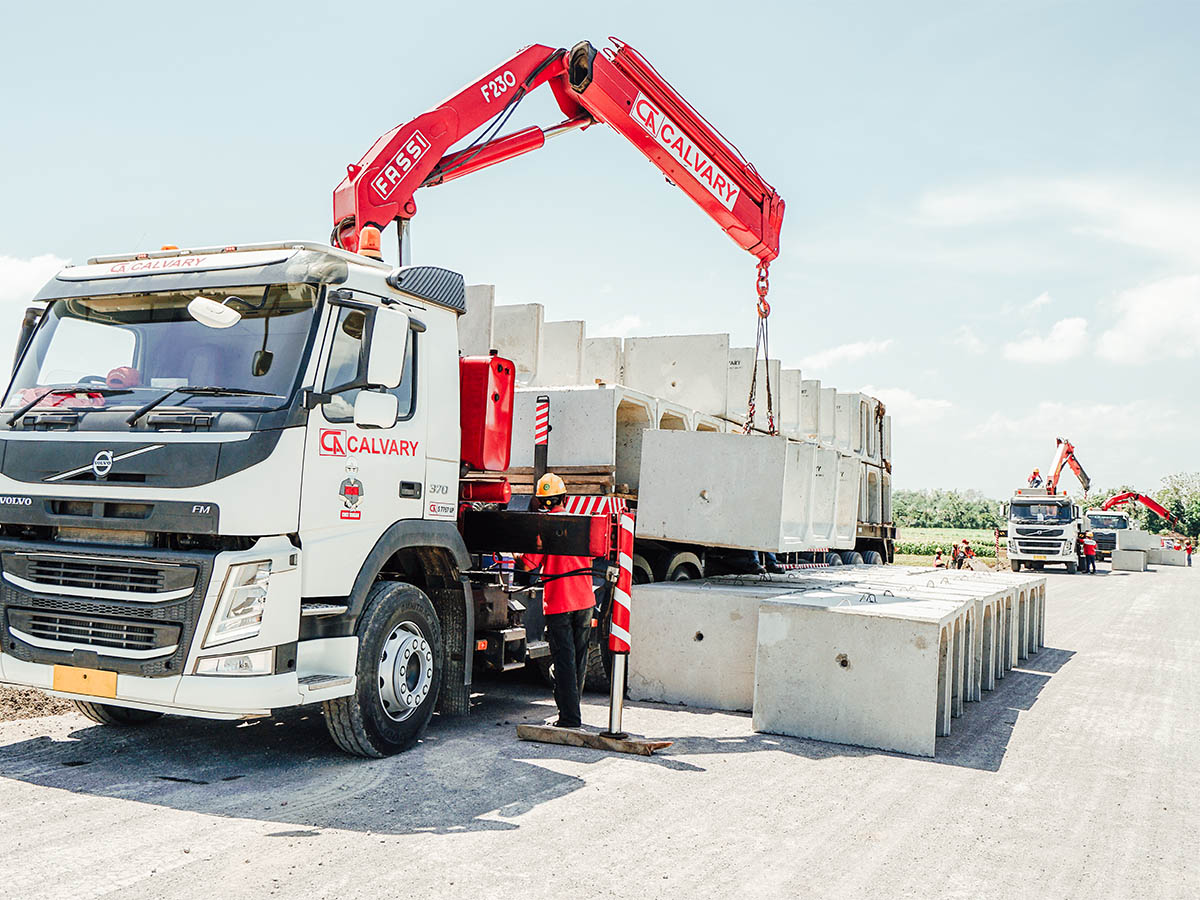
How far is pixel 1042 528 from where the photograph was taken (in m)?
34.2

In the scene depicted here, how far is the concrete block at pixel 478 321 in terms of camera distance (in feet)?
33.1

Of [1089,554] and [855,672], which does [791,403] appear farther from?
[1089,554]

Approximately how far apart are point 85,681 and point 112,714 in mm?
1574

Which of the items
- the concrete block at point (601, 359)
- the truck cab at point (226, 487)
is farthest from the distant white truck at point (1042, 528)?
the truck cab at point (226, 487)

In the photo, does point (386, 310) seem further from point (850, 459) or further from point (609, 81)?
point (850, 459)

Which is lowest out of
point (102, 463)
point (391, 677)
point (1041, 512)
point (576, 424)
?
point (391, 677)

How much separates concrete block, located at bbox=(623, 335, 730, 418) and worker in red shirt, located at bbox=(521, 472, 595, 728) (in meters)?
4.25

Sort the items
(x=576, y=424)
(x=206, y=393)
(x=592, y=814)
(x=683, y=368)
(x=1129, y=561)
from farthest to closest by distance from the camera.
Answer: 1. (x=1129, y=561)
2. (x=683, y=368)
3. (x=576, y=424)
4. (x=206, y=393)
5. (x=592, y=814)

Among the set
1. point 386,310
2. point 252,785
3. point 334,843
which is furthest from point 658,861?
point 386,310

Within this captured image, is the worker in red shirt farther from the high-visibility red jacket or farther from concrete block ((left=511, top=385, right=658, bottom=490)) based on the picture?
concrete block ((left=511, top=385, right=658, bottom=490))

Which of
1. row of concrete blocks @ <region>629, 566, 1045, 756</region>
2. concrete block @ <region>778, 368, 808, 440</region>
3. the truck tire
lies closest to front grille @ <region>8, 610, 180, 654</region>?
row of concrete blocks @ <region>629, 566, 1045, 756</region>

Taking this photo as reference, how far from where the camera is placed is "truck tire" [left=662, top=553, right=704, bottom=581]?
9.59 metres

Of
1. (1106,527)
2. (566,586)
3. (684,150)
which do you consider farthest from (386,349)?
(1106,527)

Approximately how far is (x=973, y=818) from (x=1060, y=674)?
638cm
